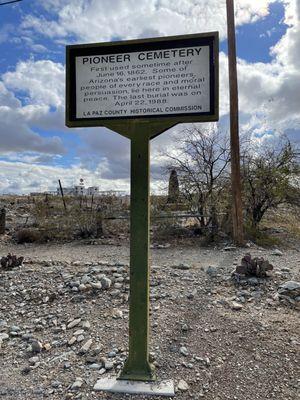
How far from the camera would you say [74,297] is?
482 cm

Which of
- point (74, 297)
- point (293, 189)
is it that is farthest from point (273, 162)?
point (74, 297)

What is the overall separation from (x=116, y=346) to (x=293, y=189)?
8782 millimetres

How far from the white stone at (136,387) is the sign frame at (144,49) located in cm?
213

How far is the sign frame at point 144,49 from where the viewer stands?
2.81m

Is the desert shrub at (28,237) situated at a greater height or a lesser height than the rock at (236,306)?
greater

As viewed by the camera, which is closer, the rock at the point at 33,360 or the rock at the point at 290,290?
the rock at the point at 33,360

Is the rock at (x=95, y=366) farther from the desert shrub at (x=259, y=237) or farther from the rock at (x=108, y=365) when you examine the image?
the desert shrub at (x=259, y=237)

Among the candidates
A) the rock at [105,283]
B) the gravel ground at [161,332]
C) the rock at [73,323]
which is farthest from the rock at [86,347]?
the rock at [105,283]

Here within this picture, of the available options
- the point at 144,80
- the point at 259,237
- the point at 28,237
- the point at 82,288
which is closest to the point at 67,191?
the point at 28,237

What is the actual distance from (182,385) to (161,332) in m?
0.93

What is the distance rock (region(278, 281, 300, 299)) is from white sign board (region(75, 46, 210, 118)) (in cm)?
326

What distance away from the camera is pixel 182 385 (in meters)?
2.90

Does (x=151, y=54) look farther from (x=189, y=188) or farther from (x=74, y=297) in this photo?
(x=189, y=188)

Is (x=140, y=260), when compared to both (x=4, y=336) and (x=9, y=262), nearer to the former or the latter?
(x=4, y=336)
